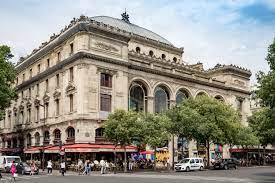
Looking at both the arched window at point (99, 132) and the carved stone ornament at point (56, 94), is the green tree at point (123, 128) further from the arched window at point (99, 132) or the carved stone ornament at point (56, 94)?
the carved stone ornament at point (56, 94)

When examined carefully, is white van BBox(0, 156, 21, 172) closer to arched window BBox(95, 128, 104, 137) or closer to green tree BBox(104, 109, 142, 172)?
arched window BBox(95, 128, 104, 137)

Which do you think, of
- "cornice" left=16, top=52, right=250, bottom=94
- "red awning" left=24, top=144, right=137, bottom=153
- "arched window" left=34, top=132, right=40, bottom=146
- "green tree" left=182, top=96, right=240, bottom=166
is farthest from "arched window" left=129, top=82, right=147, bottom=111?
"arched window" left=34, top=132, right=40, bottom=146

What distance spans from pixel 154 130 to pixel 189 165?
6006 millimetres

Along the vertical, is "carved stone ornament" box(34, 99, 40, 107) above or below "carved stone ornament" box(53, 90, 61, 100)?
below

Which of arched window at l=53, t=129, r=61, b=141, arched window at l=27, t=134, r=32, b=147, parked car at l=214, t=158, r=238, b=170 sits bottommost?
parked car at l=214, t=158, r=238, b=170

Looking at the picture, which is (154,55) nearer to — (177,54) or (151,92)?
(177,54)

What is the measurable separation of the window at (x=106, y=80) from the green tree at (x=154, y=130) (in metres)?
8.68

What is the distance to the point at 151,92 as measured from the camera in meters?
67.0

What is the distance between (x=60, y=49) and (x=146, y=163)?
69.2ft

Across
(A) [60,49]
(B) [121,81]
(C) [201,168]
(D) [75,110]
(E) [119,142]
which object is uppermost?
(A) [60,49]

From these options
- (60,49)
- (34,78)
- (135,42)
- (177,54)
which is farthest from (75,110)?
(177,54)

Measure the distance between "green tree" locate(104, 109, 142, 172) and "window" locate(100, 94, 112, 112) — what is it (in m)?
6.72

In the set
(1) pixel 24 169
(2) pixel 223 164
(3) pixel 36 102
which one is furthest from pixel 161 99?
(1) pixel 24 169

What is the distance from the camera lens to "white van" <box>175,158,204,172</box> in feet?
170
